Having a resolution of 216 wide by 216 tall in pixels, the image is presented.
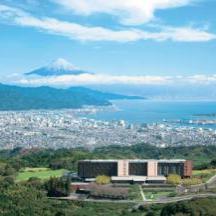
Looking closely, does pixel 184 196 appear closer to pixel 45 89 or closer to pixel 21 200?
pixel 21 200

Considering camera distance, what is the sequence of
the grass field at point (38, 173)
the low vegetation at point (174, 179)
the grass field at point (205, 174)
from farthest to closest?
1. the grass field at point (38, 173)
2. the grass field at point (205, 174)
3. the low vegetation at point (174, 179)

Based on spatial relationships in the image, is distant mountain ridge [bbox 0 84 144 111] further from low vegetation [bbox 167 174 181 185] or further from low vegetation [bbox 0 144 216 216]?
low vegetation [bbox 167 174 181 185]

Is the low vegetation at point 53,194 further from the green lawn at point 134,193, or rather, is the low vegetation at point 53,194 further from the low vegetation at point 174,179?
the low vegetation at point 174,179

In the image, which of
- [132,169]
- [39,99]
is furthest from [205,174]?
[39,99]

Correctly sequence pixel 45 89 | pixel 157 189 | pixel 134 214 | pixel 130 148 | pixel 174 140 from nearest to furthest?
1. pixel 134 214
2. pixel 157 189
3. pixel 130 148
4. pixel 174 140
5. pixel 45 89

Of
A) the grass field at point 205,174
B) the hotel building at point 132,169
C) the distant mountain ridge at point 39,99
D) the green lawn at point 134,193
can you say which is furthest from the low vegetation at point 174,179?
the distant mountain ridge at point 39,99

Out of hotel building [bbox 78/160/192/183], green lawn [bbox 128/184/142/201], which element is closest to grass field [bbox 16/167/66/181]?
hotel building [bbox 78/160/192/183]

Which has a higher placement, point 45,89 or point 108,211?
point 45,89

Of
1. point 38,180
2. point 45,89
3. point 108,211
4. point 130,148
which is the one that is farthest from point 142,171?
point 45,89
